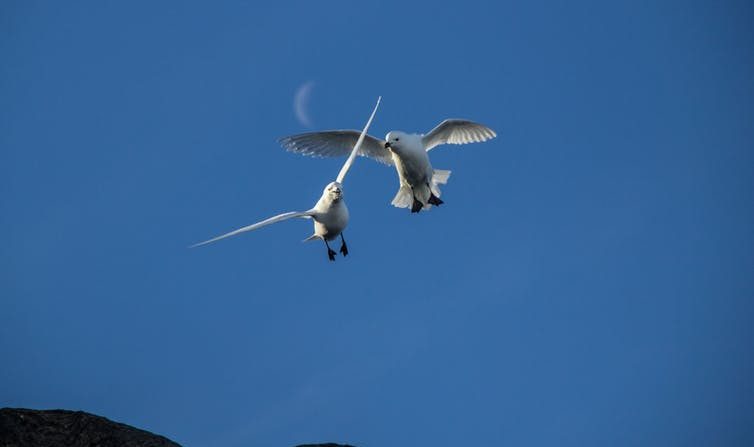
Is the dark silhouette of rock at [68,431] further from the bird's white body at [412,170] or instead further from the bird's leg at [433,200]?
the bird's leg at [433,200]

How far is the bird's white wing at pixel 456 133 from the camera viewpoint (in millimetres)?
23969

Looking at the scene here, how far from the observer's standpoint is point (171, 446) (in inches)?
553

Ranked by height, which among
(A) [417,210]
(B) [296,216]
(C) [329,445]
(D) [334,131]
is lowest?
(C) [329,445]

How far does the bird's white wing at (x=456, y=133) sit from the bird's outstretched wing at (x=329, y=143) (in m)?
1.07

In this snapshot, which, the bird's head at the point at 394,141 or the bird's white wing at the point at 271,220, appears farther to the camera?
the bird's head at the point at 394,141

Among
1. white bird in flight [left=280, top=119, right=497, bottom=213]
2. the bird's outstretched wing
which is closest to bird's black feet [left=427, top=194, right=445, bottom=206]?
white bird in flight [left=280, top=119, right=497, bottom=213]

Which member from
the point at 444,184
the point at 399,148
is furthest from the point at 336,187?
the point at 444,184

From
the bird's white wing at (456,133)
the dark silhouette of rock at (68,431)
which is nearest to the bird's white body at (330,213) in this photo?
the bird's white wing at (456,133)

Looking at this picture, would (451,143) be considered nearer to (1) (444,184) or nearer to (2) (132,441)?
(1) (444,184)

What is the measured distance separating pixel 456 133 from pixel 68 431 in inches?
512

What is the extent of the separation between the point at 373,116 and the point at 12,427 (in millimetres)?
11573

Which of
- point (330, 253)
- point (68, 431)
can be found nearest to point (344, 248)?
point (330, 253)

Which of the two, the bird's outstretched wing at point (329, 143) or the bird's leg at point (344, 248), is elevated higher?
the bird's outstretched wing at point (329, 143)

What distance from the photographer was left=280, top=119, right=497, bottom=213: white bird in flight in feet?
74.1
